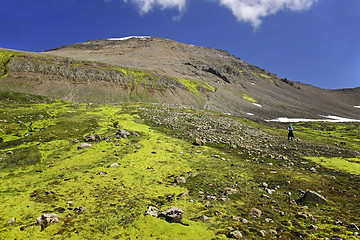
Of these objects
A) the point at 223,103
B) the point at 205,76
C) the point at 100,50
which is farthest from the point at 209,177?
the point at 100,50

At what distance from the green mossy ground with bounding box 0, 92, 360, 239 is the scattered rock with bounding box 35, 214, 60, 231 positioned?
0.53 ft

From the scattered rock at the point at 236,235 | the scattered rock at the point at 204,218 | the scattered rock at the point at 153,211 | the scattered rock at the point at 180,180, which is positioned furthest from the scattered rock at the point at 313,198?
the scattered rock at the point at 153,211

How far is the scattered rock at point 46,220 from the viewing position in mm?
5930

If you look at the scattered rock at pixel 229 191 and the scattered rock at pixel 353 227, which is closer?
the scattered rock at pixel 353 227

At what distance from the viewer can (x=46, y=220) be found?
6.03m

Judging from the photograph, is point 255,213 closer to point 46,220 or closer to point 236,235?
point 236,235

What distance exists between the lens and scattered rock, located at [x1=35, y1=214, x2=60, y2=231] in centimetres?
593

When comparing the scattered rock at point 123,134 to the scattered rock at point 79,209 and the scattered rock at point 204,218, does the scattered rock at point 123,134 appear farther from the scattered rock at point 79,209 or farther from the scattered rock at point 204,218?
the scattered rock at point 204,218

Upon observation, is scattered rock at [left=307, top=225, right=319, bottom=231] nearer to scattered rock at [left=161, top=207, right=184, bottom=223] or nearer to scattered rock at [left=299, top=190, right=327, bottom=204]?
scattered rock at [left=299, top=190, right=327, bottom=204]

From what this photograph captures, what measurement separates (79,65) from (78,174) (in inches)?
3493

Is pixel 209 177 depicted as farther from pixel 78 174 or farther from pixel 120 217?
pixel 78 174

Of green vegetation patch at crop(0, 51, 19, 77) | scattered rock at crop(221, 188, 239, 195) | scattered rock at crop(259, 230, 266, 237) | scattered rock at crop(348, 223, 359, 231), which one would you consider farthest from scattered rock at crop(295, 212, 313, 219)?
green vegetation patch at crop(0, 51, 19, 77)

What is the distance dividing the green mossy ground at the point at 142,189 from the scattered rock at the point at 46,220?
0.16m

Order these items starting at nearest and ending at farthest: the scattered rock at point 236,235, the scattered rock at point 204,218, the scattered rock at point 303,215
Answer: the scattered rock at point 236,235 < the scattered rock at point 204,218 < the scattered rock at point 303,215
